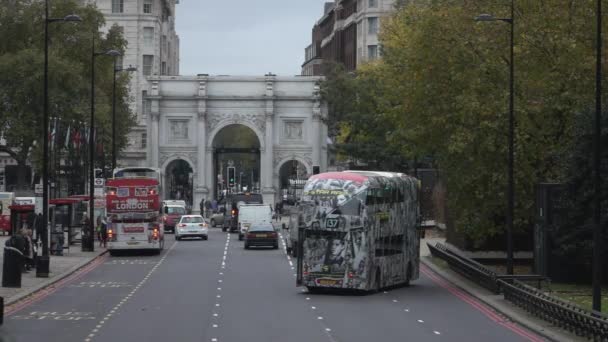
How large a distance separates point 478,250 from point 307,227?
62.1 feet

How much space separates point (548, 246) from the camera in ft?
138

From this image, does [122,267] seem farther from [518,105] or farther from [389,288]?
[518,105]

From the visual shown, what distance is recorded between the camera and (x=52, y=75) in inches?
3543

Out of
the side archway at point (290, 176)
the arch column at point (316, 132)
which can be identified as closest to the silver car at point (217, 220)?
the arch column at point (316, 132)

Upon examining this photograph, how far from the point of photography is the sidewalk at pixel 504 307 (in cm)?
2727

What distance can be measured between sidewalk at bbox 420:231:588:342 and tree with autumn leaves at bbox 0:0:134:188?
43100 millimetres

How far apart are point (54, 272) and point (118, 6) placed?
87.1 meters

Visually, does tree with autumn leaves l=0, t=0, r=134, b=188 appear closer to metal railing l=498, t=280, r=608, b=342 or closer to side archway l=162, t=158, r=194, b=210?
side archway l=162, t=158, r=194, b=210

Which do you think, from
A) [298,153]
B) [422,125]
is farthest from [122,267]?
[298,153]

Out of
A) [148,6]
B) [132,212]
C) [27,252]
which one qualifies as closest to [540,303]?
[27,252]

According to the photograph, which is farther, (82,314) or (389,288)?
(389,288)

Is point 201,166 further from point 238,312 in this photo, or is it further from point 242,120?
point 238,312

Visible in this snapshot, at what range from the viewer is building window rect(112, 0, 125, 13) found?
12962 cm

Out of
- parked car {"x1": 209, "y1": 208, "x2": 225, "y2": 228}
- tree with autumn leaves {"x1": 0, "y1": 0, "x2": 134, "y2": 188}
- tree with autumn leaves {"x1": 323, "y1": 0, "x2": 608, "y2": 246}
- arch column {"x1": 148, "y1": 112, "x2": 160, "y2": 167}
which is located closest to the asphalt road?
tree with autumn leaves {"x1": 323, "y1": 0, "x2": 608, "y2": 246}
